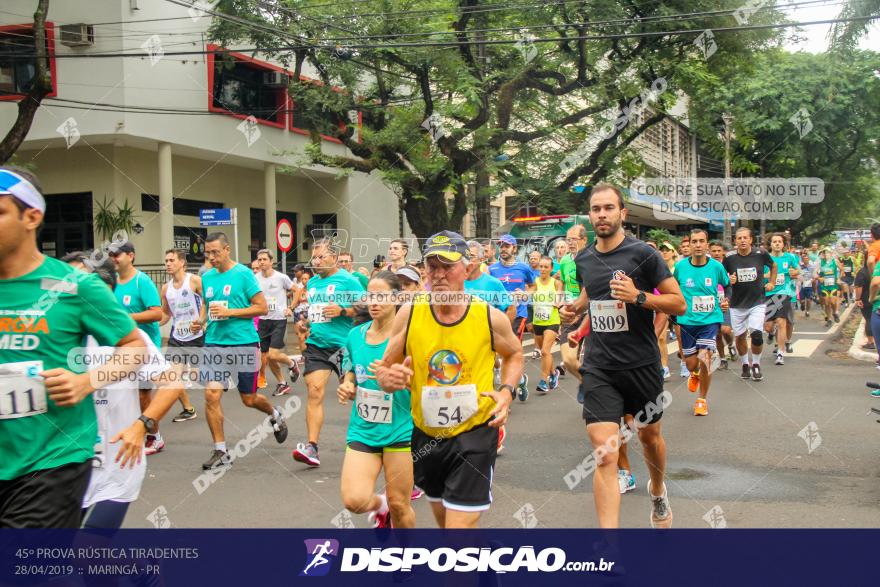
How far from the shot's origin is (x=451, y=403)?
3898 mm

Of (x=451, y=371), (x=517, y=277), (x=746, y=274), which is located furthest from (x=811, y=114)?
(x=451, y=371)

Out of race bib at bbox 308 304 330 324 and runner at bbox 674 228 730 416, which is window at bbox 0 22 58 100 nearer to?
race bib at bbox 308 304 330 324

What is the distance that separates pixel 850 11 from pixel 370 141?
10839 mm

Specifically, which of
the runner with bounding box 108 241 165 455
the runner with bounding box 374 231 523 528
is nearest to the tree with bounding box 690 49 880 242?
the runner with bounding box 108 241 165 455

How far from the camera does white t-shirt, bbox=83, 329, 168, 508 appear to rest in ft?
11.6

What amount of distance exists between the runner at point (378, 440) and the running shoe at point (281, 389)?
728cm

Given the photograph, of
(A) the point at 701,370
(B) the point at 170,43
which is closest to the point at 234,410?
(A) the point at 701,370

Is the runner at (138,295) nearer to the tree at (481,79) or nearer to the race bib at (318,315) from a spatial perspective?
the race bib at (318,315)

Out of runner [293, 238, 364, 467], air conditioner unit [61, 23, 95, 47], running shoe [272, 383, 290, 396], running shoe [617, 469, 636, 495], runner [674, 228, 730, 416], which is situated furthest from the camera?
air conditioner unit [61, 23, 95, 47]

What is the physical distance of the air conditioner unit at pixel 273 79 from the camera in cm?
2756

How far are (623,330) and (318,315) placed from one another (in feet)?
10.9

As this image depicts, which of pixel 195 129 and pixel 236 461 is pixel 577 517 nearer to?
pixel 236 461

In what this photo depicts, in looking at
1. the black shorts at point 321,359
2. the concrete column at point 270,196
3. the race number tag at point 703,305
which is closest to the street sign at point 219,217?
the concrete column at point 270,196

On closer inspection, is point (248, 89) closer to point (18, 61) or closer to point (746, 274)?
point (18, 61)
